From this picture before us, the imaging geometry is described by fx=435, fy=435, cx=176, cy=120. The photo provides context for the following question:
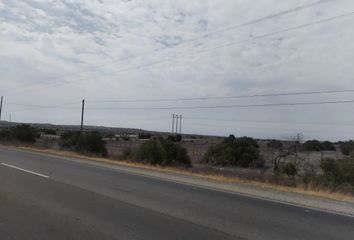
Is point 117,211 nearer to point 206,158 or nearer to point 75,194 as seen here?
point 75,194

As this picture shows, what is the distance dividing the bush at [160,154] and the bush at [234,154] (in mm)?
7516

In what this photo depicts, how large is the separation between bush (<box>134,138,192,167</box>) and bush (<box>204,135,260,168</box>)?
24.7 ft

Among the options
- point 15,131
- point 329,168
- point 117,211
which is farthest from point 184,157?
point 15,131

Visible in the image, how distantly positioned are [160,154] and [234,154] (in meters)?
11.7

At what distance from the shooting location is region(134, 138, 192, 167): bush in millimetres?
33000

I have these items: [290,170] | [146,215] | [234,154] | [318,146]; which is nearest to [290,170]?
[290,170]

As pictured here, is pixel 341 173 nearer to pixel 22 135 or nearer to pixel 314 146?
pixel 22 135

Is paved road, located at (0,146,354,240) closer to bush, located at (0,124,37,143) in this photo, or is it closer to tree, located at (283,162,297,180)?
tree, located at (283,162,297,180)

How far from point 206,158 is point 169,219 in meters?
36.1

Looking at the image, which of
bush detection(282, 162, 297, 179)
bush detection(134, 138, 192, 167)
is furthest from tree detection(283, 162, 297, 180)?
bush detection(134, 138, 192, 167)

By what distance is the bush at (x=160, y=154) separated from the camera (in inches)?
1299

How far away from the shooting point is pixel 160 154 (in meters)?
33.7

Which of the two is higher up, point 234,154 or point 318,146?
point 318,146

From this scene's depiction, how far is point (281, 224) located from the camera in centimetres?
895
